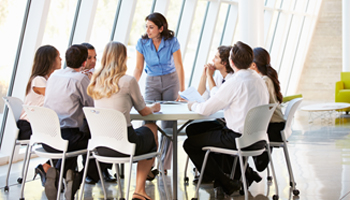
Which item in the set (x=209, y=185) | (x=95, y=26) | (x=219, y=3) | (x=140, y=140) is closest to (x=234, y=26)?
(x=219, y=3)

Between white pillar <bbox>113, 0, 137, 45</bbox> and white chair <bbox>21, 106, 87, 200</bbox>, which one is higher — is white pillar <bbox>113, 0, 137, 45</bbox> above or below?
above

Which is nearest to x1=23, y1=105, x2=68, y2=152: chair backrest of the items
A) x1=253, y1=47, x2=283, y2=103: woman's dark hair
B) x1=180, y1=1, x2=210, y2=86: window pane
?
x1=253, y1=47, x2=283, y2=103: woman's dark hair

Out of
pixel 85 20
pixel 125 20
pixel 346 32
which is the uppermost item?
pixel 346 32

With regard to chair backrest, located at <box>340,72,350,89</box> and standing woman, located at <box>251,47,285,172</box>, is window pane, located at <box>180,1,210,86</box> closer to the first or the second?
chair backrest, located at <box>340,72,350,89</box>

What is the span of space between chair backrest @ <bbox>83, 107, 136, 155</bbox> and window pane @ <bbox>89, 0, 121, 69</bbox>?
347cm

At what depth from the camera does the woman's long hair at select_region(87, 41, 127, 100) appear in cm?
297

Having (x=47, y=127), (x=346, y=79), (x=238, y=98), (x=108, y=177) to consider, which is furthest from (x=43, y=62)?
(x=346, y=79)

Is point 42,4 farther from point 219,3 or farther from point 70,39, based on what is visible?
point 219,3

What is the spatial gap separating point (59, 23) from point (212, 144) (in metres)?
3.27

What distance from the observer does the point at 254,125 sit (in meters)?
3.18

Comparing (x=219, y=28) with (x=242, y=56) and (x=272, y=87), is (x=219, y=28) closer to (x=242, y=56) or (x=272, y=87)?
(x=272, y=87)

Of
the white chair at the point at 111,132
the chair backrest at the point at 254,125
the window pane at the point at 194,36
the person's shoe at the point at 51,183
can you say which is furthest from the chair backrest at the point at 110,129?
the window pane at the point at 194,36

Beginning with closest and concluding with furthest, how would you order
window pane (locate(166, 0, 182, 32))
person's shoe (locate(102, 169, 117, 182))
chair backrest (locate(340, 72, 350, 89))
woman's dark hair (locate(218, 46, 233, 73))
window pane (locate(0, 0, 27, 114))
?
woman's dark hair (locate(218, 46, 233, 73)) < person's shoe (locate(102, 169, 117, 182)) < window pane (locate(0, 0, 27, 114)) < window pane (locate(166, 0, 182, 32)) < chair backrest (locate(340, 72, 350, 89))

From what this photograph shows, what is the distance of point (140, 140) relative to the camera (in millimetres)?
3043
